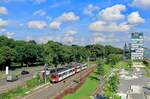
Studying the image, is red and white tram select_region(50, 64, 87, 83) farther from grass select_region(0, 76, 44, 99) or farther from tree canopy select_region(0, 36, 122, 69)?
tree canopy select_region(0, 36, 122, 69)

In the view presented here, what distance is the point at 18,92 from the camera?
61.6 metres

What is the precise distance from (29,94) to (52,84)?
1911 centimetres

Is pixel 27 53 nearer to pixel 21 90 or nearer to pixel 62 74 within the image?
pixel 62 74

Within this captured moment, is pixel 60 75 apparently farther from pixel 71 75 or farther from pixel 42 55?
pixel 42 55

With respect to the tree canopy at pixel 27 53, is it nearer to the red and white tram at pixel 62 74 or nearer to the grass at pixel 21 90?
the red and white tram at pixel 62 74

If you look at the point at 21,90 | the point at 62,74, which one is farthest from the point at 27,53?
the point at 21,90

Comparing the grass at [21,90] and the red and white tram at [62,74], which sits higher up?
the red and white tram at [62,74]

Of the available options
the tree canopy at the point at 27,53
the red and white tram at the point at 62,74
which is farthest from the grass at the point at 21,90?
the tree canopy at the point at 27,53

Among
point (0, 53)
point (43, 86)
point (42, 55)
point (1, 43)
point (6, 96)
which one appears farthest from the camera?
point (42, 55)

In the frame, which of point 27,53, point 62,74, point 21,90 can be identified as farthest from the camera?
point 27,53

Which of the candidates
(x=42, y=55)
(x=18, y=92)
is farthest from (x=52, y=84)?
(x=42, y=55)

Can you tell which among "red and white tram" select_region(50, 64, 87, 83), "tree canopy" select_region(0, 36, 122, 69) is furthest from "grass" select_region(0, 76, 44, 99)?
"tree canopy" select_region(0, 36, 122, 69)

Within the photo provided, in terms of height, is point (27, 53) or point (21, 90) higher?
point (27, 53)

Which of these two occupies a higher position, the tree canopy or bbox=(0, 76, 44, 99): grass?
the tree canopy
